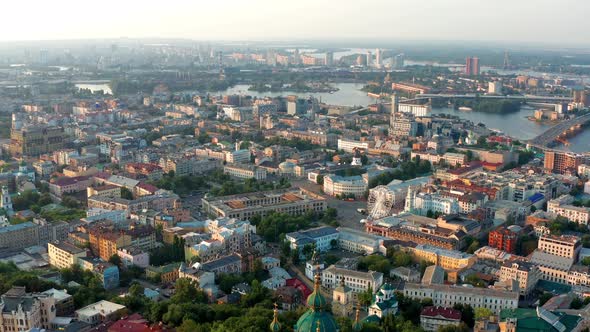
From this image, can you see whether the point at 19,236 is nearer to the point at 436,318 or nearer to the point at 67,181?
the point at 67,181

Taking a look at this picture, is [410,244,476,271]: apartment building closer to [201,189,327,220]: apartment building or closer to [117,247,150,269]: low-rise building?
[201,189,327,220]: apartment building

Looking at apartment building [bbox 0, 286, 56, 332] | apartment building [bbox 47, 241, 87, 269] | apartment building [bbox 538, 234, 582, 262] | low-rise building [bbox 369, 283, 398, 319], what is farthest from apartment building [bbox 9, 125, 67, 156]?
apartment building [bbox 538, 234, 582, 262]

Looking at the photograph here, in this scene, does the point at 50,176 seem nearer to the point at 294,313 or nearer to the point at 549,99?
the point at 294,313

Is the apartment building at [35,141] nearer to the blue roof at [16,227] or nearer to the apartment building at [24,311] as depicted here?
the blue roof at [16,227]

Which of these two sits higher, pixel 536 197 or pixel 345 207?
pixel 536 197

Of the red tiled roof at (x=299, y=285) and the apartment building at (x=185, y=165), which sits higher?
the apartment building at (x=185, y=165)

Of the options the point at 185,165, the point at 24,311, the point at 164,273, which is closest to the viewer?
the point at 24,311

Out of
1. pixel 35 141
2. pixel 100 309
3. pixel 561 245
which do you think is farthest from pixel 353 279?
pixel 35 141

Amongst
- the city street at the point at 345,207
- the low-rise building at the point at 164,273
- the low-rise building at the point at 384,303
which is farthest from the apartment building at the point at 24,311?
the city street at the point at 345,207
